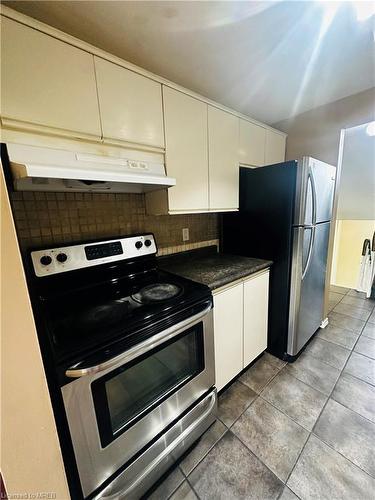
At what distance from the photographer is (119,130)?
43.8 inches

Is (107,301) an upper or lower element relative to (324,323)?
upper

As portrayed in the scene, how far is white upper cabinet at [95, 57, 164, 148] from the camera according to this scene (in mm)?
1045

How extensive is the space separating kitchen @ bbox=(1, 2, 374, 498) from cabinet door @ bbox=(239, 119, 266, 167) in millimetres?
17

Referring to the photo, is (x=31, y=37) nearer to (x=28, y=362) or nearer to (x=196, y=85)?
(x=196, y=85)

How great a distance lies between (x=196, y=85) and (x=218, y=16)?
57 cm

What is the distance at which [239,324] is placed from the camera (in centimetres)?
154

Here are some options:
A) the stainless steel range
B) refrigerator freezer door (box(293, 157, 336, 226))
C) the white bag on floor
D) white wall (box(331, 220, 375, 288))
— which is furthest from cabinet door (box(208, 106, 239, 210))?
white wall (box(331, 220, 375, 288))

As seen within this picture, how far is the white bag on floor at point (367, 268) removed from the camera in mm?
2941

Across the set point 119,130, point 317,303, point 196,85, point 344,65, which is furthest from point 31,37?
point 317,303

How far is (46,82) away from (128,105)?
0.38 meters

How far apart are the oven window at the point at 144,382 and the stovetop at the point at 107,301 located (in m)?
0.15

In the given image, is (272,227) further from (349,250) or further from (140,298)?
(349,250)

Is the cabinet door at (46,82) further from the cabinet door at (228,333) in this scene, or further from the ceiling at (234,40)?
the cabinet door at (228,333)

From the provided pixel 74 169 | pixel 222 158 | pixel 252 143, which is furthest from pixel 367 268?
pixel 74 169
